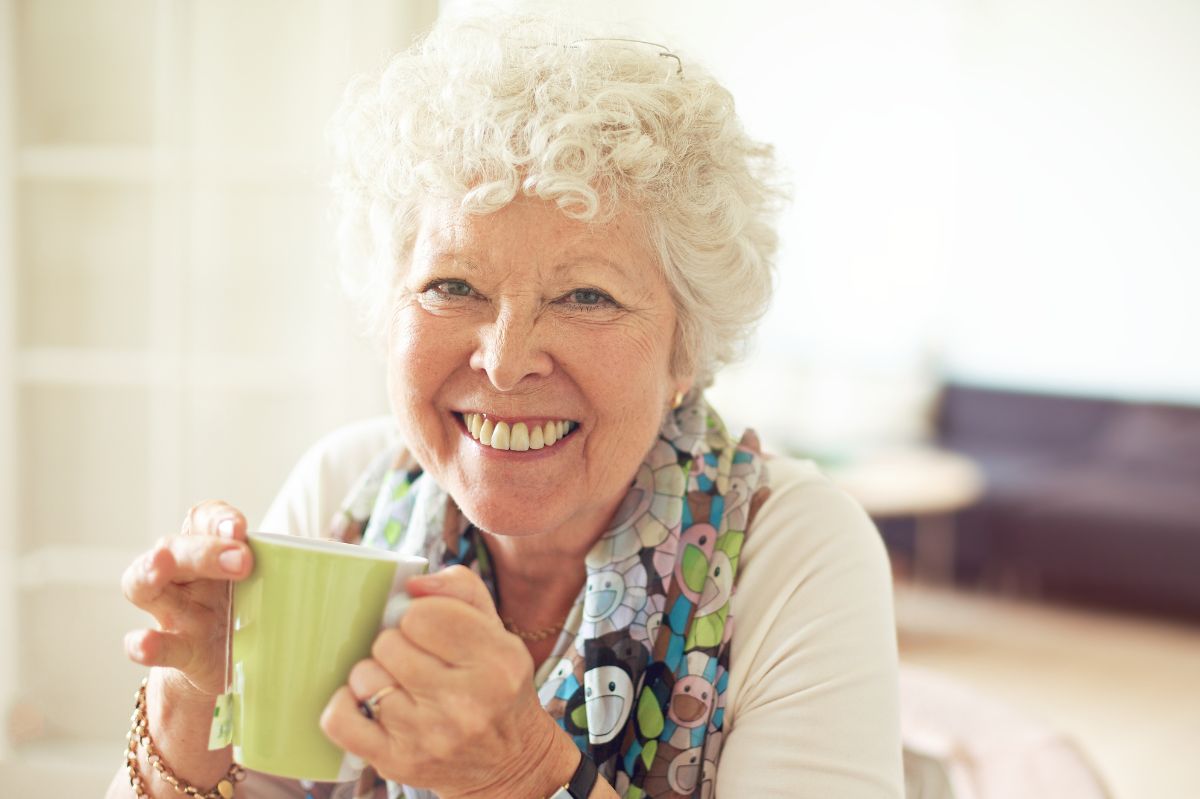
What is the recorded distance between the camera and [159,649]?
0.87 metres

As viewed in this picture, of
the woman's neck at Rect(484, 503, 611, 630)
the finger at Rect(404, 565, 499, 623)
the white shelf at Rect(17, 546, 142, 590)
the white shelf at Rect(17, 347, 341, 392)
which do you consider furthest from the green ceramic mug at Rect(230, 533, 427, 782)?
the white shelf at Rect(17, 546, 142, 590)

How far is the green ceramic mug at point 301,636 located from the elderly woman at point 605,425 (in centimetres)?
16

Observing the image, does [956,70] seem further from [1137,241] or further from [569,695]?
[569,695]

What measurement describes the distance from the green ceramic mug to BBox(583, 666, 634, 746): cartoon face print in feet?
1.27

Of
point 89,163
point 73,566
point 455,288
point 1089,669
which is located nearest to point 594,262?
point 455,288

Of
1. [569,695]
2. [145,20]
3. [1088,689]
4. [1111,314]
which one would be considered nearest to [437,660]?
[569,695]

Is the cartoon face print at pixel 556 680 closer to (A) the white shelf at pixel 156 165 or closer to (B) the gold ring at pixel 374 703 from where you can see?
(B) the gold ring at pixel 374 703

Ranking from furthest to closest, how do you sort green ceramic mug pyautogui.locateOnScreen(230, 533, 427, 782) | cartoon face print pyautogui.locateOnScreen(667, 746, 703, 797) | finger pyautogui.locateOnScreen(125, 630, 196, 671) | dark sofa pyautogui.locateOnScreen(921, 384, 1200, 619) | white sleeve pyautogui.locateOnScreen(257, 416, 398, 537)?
dark sofa pyautogui.locateOnScreen(921, 384, 1200, 619), white sleeve pyautogui.locateOnScreen(257, 416, 398, 537), cartoon face print pyautogui.locateOnScreen(667, 746, 703, 797), finger pyautogui.locateOnScreen(125, 630, 196, 671), green ceramic mug pyautogui.locateOnScreen(230, 533, 427, 782)

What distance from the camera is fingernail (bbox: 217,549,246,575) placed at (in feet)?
2.40

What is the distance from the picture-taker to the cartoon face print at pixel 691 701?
44.5 inches

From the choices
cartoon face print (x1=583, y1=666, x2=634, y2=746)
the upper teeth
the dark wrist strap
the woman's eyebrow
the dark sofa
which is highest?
the woman's eyebrow

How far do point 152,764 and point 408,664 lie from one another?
1.44ft

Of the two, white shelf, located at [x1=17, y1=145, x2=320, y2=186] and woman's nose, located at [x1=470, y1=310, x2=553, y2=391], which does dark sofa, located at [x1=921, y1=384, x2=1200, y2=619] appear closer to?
white shelf, located at [x1=17, y1=145, x2=320, y2=186]

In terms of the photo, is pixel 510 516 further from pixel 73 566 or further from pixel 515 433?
pixel 73 566
